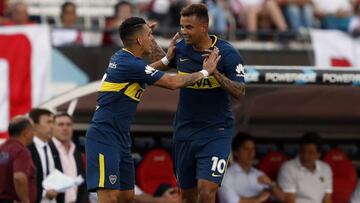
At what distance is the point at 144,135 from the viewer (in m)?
15.9

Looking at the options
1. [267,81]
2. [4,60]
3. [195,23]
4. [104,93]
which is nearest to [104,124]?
[104,93]

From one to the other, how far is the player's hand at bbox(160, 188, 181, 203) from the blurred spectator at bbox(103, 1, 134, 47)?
3511 mm

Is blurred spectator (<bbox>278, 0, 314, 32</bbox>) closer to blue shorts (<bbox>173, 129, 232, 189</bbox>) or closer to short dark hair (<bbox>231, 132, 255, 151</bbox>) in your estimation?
short dark hair (<bbox>231, 132, 255, 151</bbox>)

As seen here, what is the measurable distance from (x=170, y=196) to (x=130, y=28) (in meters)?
4.09

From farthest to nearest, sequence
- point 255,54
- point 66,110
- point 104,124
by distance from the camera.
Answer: point 255,54 → point 66,110 → point 104,124

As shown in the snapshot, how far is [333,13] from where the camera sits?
20938 millimetres

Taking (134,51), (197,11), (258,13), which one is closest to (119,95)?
(134,51)

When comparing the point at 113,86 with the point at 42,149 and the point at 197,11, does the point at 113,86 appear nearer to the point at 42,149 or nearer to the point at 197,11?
the point at 197,11

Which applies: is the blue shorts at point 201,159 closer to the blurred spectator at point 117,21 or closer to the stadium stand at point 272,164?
the stadium stand at point 272,164

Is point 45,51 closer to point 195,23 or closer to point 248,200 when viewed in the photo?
point 248,200

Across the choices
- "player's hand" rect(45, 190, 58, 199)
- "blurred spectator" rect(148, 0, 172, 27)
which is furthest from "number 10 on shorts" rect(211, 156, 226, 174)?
"blurred spectator" rect(148, 0, 172, 27)

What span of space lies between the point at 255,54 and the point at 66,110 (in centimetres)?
418

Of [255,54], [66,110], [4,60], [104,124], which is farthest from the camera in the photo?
[255,54]

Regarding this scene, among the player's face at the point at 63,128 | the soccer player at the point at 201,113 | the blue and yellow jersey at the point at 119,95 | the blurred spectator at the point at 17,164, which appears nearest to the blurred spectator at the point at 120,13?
the player's face at the point at 63,128
